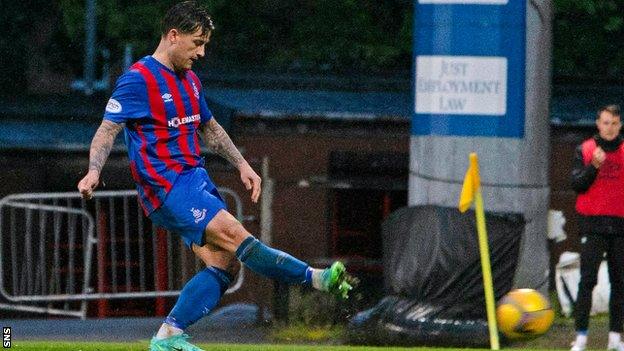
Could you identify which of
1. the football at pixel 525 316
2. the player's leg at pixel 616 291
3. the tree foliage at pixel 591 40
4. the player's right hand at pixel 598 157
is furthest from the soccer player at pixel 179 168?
the tree foliage at pixel 591 40

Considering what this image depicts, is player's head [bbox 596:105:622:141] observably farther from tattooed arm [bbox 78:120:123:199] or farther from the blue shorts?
tattooed arm [bbox 78:120:123:199]

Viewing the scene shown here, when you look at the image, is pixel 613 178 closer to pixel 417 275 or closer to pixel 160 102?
pixel 417 275

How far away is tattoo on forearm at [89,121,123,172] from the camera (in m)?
8.57

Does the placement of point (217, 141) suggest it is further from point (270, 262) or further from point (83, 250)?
point (83, 250)

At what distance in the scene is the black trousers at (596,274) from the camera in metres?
12.0

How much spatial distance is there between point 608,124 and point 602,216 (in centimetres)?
65

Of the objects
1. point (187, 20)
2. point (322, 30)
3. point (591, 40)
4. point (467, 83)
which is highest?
point (322, 30)

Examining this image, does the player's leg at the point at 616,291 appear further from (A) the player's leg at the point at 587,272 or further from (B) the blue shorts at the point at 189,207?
(B) the blue shorts at the point at 189,207

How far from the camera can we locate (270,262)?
8.83 metres

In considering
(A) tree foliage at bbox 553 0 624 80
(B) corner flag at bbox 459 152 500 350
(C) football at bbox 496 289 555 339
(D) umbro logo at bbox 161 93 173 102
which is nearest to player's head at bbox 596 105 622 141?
(B) corner flag at bbox 459 152 500 350

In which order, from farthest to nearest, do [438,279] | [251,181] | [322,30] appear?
1. [322,30]
2. [438,279]
3. [251,181]

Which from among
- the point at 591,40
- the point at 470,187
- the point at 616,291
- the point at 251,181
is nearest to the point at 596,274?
the point at 616,291

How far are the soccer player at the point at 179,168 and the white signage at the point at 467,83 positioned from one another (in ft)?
16.5

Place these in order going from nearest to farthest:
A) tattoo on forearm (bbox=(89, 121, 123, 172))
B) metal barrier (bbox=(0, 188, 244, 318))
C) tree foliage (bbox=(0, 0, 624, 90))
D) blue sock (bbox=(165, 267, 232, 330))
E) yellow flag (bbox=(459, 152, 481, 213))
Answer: tattoo on forearm (bbox=(89, 121, 123, 172)) → blue sock (bbox=(165, 267, 232, 330)) → yellow flag (bbox=(459, 152, 481, 213)) → metal barrier (bbox=(0, 188, 244, 318)) → tree foliage (bbox=(0, 0, 624, 90))
